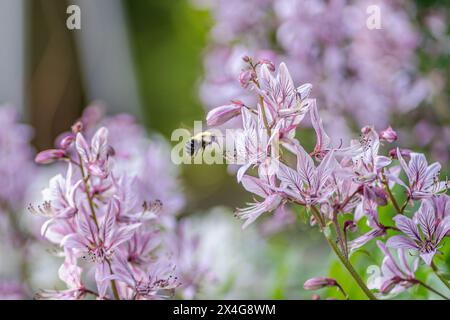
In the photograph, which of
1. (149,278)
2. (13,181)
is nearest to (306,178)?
(149,278)

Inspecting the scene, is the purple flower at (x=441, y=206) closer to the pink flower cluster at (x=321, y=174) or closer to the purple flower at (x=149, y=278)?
the pink flower cluster at (x=321, y=174)

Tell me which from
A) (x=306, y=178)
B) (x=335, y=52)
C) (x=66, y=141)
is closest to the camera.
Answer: (x=306, y=178)

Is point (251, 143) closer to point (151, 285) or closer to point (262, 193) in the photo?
point (262, 193)

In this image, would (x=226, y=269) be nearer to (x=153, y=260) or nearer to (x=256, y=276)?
(x=256, y=276)

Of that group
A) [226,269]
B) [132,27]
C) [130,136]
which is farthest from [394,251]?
[132,27]

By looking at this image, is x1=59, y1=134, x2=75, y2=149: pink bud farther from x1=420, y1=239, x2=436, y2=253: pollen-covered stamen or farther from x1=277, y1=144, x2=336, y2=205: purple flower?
x1=420, y1=239, x2=436, y2=253: pollen-covered stamen

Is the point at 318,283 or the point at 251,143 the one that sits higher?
the point at 251,143

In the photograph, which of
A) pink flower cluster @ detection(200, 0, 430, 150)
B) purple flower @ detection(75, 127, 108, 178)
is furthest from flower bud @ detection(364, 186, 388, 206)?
pink flower cluster @ detection(200, 0, 430, 150)

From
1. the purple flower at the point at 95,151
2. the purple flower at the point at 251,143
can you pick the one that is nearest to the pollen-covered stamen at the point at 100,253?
the purple flower at the point at 95,151
